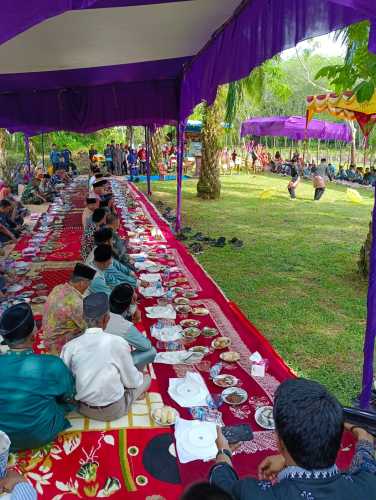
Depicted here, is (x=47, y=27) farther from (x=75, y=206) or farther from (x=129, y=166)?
(x=129, y=166)

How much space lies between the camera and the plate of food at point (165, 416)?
2.96m

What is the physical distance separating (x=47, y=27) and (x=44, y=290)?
3.05 meters

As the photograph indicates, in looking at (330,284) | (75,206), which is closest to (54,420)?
(330,284)

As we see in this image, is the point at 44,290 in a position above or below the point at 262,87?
below

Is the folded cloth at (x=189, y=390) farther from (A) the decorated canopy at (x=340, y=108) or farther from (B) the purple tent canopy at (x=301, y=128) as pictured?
(B) the purple tent canopy at (x=301, y=128)

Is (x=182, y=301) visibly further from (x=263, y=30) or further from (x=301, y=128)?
(x=301, y=128)

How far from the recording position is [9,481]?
214 centimetres

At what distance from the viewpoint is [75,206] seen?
37.5 ft

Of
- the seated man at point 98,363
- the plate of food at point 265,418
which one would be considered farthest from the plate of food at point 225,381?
the seated man at point 98,363

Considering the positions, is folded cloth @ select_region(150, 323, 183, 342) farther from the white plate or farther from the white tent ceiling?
the white tent ceiling

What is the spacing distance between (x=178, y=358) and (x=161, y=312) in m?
0.97

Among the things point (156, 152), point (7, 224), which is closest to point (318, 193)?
point (156, 152)

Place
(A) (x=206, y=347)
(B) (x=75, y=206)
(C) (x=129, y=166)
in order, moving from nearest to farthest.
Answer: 1. (A) (x=206, y=347)
2. (B) (x=75, y=206)
3. (C) (x=129, y=166)

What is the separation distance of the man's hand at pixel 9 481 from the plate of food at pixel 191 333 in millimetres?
2225
